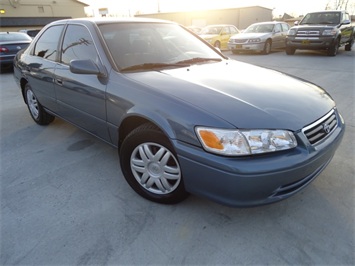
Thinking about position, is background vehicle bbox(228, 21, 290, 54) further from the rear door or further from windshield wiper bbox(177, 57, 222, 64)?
the rear door

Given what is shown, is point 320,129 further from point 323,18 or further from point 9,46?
point 323,18

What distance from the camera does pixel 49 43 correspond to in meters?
3.43

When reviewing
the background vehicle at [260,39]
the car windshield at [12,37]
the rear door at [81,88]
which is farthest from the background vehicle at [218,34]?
the rear door at [81,88]

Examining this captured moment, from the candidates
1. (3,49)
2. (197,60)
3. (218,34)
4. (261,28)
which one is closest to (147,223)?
(197,60)

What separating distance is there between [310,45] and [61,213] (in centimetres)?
1191

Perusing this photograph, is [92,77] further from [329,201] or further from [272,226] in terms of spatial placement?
[329,201]

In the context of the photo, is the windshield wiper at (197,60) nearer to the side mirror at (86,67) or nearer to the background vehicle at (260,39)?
the side mirror at (86,67)

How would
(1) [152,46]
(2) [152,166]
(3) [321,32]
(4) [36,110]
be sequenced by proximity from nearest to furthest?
(2) [152,166], (1) [152,46], (4) [36,110], (3) [321,32]

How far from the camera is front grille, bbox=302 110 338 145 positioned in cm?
188

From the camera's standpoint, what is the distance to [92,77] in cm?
252

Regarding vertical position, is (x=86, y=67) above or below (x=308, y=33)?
above

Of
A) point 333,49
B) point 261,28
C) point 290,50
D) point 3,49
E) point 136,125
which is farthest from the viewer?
point 261,28

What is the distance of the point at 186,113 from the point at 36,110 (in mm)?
3211

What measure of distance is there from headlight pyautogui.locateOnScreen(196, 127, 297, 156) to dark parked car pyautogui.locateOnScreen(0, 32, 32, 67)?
376 inches
